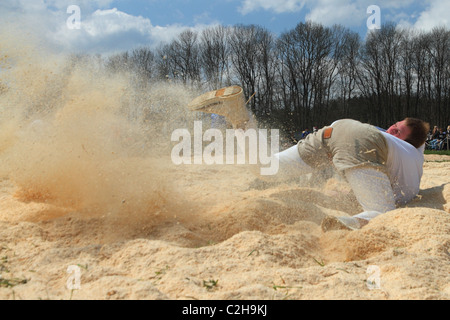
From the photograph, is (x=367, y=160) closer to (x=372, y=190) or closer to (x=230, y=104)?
(x=372, y=190)

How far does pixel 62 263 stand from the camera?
1.72 metres

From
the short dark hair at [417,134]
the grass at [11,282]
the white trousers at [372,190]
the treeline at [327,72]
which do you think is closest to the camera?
the grass at [11,282]

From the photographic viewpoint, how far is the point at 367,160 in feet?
8.66

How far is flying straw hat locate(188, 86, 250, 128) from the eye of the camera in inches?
138

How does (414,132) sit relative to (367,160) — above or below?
above

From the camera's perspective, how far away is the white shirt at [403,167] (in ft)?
9.13

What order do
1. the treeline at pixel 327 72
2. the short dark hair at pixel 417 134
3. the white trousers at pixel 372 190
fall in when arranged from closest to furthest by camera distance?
the white trousers at pixel 372 190, the short dark hair at pixel 417 134, the treeline at pixel 327 72

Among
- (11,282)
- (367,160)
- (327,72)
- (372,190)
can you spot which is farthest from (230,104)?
(327,72)

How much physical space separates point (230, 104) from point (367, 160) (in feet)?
4.81

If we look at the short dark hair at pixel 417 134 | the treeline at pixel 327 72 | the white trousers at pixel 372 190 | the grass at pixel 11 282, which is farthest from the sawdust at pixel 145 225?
the treeline at pixel 327 72

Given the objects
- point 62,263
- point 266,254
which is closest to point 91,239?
point 62,263

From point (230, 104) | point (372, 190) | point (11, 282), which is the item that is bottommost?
point (11, 282)

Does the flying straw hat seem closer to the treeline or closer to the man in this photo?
the man

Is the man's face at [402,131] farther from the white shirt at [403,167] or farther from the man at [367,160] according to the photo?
the white shirt at [403,167]
